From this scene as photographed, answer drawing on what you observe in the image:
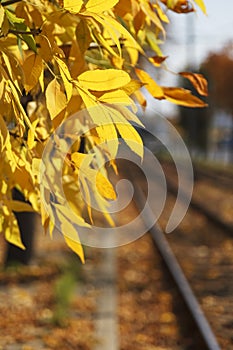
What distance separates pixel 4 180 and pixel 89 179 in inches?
19.3

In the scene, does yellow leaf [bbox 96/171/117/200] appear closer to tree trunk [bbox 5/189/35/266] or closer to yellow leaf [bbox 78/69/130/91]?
yellow leaf [bbox 78/69/130/91]

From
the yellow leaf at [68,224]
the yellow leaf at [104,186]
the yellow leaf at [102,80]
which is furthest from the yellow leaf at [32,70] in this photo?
the yellow leaf at [68,224]

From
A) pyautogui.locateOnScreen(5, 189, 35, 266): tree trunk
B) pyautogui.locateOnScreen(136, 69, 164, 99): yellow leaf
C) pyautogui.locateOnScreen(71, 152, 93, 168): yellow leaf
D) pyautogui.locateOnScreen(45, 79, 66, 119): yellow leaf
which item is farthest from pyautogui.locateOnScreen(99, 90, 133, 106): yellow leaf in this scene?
pyautogui.locateOnScreen(5, 189, 35, 266): tree trunk

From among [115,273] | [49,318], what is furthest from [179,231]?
[49,318]

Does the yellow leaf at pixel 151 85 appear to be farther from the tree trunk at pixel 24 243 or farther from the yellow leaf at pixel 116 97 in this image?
the tree trunk at pixel 24 243

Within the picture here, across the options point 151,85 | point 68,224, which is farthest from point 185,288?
point 68,224

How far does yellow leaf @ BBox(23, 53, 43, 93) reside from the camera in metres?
2.75

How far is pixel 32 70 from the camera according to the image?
9.05ft

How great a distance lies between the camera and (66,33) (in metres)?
3.46

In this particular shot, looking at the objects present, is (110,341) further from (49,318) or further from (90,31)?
(90,31)

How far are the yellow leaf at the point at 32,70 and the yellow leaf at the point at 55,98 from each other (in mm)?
104

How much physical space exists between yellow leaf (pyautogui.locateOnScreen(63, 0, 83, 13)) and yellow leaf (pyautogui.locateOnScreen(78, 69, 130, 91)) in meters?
0.21

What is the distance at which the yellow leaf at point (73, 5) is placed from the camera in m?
2.55

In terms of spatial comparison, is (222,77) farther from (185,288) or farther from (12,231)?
(12,231)
